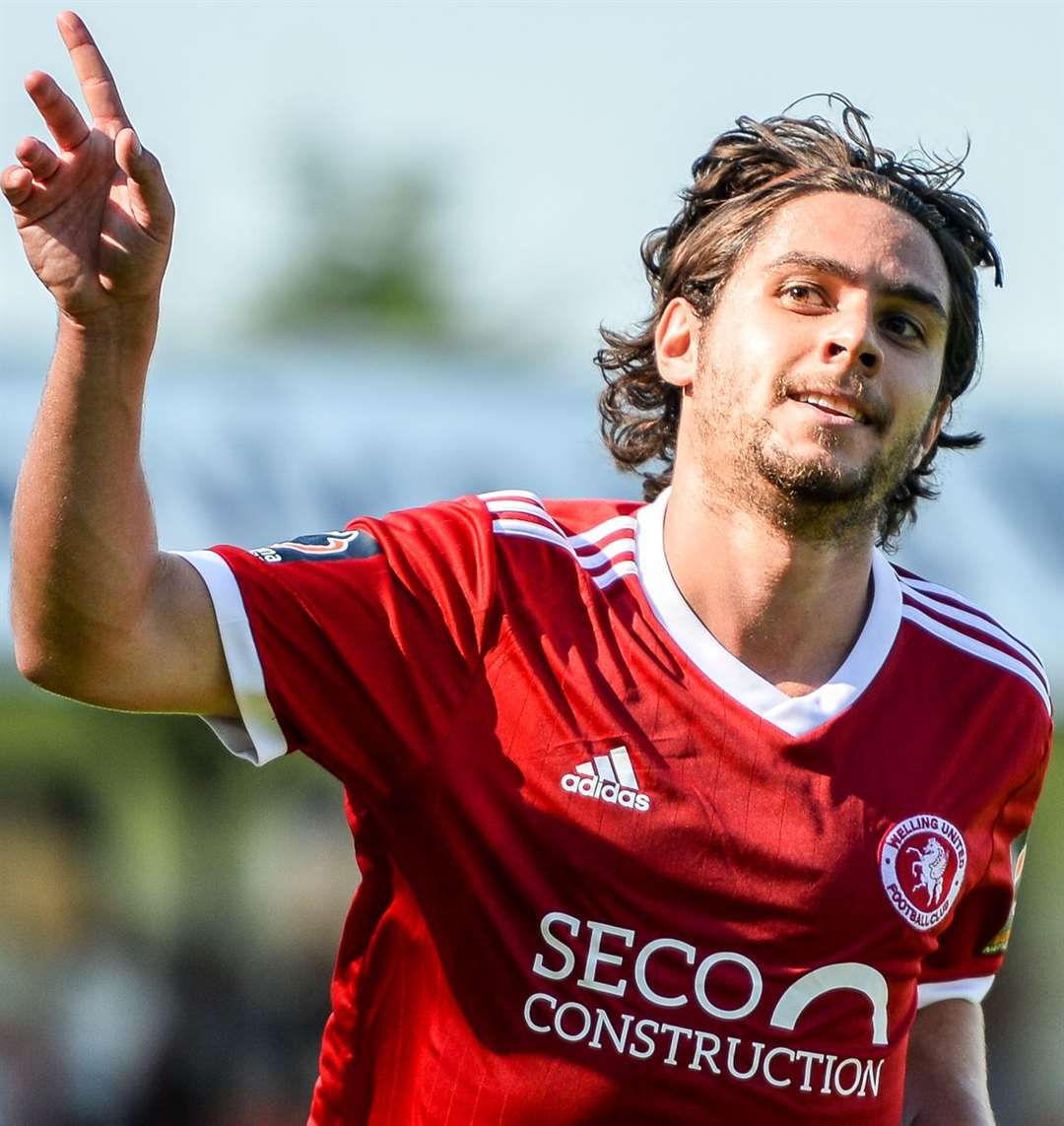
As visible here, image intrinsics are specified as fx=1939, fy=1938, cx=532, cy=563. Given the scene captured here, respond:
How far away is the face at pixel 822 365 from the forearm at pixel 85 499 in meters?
1.26

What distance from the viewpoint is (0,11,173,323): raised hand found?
2.79m

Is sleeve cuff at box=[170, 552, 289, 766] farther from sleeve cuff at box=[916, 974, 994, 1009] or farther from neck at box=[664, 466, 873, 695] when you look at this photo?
sleeve cuff at box=[916, 974, 994, 1009]

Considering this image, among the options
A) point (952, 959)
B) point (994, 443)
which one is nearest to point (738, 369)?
point (952, 959)

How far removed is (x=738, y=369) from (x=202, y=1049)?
6.06 m

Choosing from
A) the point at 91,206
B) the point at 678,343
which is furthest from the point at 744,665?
the point at 91,206

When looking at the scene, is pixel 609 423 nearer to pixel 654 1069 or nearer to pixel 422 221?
pixel 654 1069

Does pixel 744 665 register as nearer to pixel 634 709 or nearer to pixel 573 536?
pixel 634 709

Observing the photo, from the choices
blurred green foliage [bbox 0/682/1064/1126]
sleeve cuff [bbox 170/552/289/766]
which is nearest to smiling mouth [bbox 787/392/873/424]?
sleeve cuff [bbox 170/552/289/766]

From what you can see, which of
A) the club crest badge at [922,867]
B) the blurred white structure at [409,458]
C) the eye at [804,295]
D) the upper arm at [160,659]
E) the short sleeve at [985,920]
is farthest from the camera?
the blurred white structure at [409,458]

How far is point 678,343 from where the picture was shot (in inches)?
166

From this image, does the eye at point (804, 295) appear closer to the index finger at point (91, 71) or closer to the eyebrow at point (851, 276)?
the eyebrow at point (851, 276)

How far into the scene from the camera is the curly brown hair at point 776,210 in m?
4.10

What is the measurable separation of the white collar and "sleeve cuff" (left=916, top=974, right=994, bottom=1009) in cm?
69

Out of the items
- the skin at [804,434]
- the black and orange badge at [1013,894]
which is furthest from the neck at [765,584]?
the black and orange badge at [1013,894]
